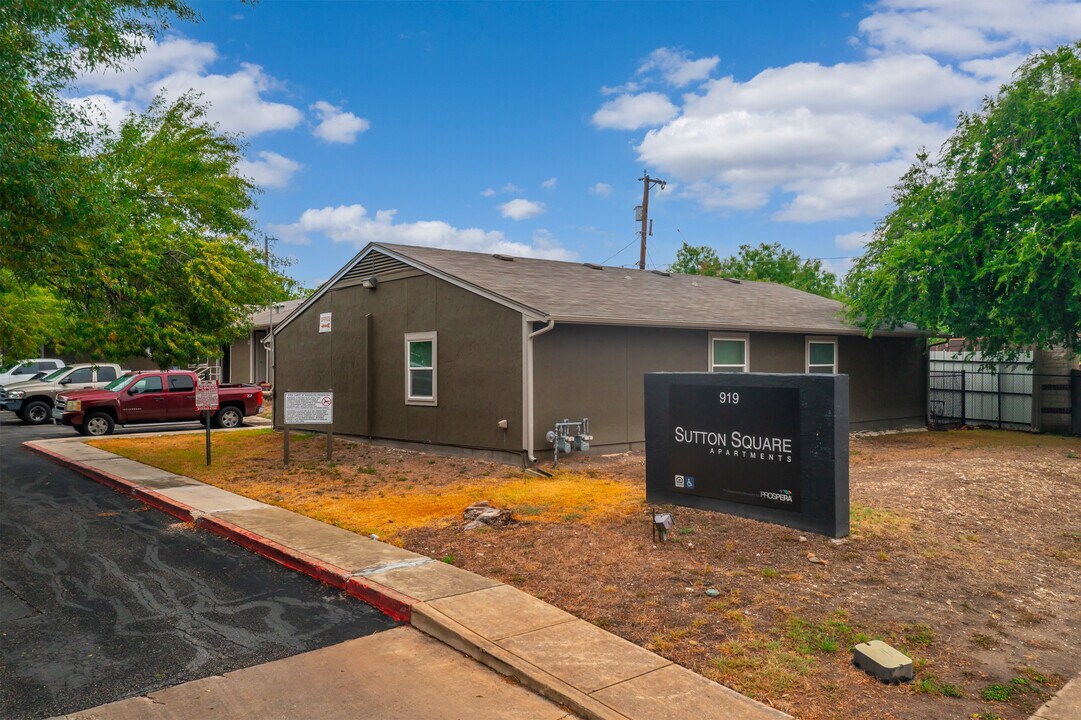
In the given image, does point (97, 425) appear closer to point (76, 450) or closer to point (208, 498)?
point (76, 450)

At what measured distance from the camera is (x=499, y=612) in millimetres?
6117

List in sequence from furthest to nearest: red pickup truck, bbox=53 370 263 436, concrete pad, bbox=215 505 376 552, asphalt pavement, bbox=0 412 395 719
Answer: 1. red pickup truck, bbox=53 370 263 436
2. concrete pad, bbox=215 505 376 552
3. asphalt pavement, bbox=0 412 395 719

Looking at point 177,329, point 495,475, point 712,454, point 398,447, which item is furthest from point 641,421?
point 177,329

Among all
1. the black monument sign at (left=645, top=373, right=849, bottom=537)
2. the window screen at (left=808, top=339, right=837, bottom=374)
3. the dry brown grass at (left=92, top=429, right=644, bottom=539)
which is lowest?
the dry brown grass at (left=92, top=429, right=644, bottom=539)

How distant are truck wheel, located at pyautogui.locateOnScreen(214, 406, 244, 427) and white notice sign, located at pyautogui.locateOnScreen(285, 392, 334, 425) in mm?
11089

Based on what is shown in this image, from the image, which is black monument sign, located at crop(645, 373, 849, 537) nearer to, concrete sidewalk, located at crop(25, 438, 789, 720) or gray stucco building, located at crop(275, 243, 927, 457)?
concrete sidewalk, located at crop(25, 438, 789, 720)

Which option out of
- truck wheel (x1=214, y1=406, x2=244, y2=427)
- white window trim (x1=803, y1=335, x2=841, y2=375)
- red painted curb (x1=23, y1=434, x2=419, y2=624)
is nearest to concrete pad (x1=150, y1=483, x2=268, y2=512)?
red painted curb (x1=23, y1=434, x2=419, y2=624)

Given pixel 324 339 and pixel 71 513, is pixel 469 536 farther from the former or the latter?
pixel 324 339

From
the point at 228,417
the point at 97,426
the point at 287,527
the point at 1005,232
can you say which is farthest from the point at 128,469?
the point at 1005,232

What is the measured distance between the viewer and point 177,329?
2555 centimetres

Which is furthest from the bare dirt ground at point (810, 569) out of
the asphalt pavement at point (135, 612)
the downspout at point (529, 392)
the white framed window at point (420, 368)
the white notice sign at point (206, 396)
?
the white framed window at point (420, 368)

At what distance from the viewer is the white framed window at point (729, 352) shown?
17.0 meters

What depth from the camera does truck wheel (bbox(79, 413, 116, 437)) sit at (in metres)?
21.1

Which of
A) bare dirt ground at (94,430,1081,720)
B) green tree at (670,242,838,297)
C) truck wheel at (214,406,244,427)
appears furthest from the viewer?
green tree at (670,242,838,297)
